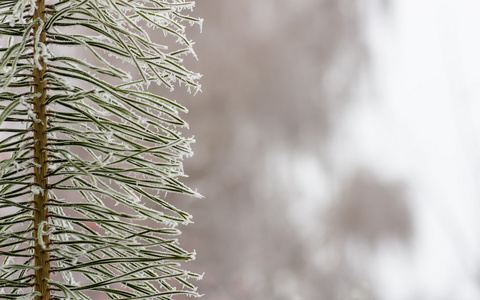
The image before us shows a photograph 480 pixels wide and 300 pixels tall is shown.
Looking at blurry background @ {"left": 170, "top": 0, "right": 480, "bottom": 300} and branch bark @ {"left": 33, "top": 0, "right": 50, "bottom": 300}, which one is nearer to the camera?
branch bark @ {"left": 33, "top": 0, "right": 50, "bottom": 300}

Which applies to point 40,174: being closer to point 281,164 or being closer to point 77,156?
point 77,156

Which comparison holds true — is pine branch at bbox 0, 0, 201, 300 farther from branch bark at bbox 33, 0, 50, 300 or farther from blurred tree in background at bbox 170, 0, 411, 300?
blurred tree in background at bbox 170, 0, 411, 300

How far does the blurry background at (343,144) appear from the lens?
2.31 meters

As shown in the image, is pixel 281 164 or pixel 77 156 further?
pixel 281 164

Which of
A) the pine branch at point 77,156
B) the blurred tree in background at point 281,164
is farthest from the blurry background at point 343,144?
the pine branch at point 77,156

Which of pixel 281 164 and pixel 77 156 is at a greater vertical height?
pixel 281 164

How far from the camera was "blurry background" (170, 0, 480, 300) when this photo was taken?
7.58 feet

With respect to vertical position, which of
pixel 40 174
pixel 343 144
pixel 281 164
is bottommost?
pixel 40 174

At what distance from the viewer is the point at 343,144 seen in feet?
7.79

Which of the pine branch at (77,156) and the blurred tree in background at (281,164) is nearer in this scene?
the pine branch at (77,156)

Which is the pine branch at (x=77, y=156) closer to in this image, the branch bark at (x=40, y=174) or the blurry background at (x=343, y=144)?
the branch bark at (x=40, y=174)

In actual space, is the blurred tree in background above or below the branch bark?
above

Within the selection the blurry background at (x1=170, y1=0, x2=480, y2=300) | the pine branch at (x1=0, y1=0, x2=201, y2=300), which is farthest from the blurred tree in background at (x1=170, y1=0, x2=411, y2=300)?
the pine branch at (x1=0, y1=0, x2=201, y2=300)

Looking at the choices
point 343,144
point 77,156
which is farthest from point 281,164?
point 77,156
